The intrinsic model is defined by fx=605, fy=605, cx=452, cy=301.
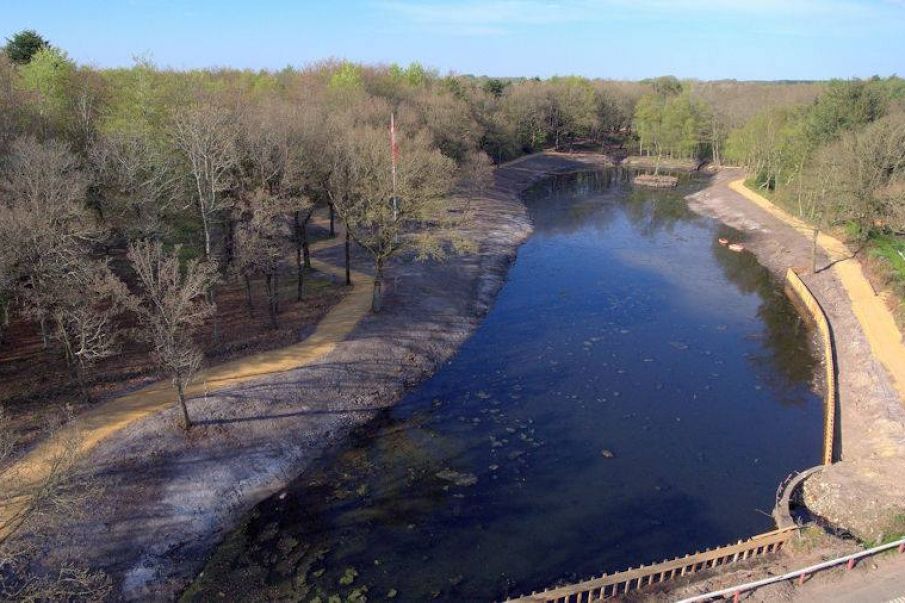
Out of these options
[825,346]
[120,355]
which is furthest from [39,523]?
[825,346]

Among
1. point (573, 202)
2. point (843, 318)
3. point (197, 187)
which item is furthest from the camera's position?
point (573, 202)

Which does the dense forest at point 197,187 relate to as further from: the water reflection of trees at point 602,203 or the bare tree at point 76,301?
the water reflection of trees at point 602,203

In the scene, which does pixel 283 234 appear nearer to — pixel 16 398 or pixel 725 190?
pixel 16 398

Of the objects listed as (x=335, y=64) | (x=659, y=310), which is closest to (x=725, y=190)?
(x=659, y=310)

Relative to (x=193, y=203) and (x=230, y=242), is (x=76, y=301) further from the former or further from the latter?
(x=193, y=203)

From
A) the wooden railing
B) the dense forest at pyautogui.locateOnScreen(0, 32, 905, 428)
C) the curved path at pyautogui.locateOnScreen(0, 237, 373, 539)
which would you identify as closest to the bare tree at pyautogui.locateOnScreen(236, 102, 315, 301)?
the dense forest at pyautogui.locateOnScreen(0, 32, 905, 428)
